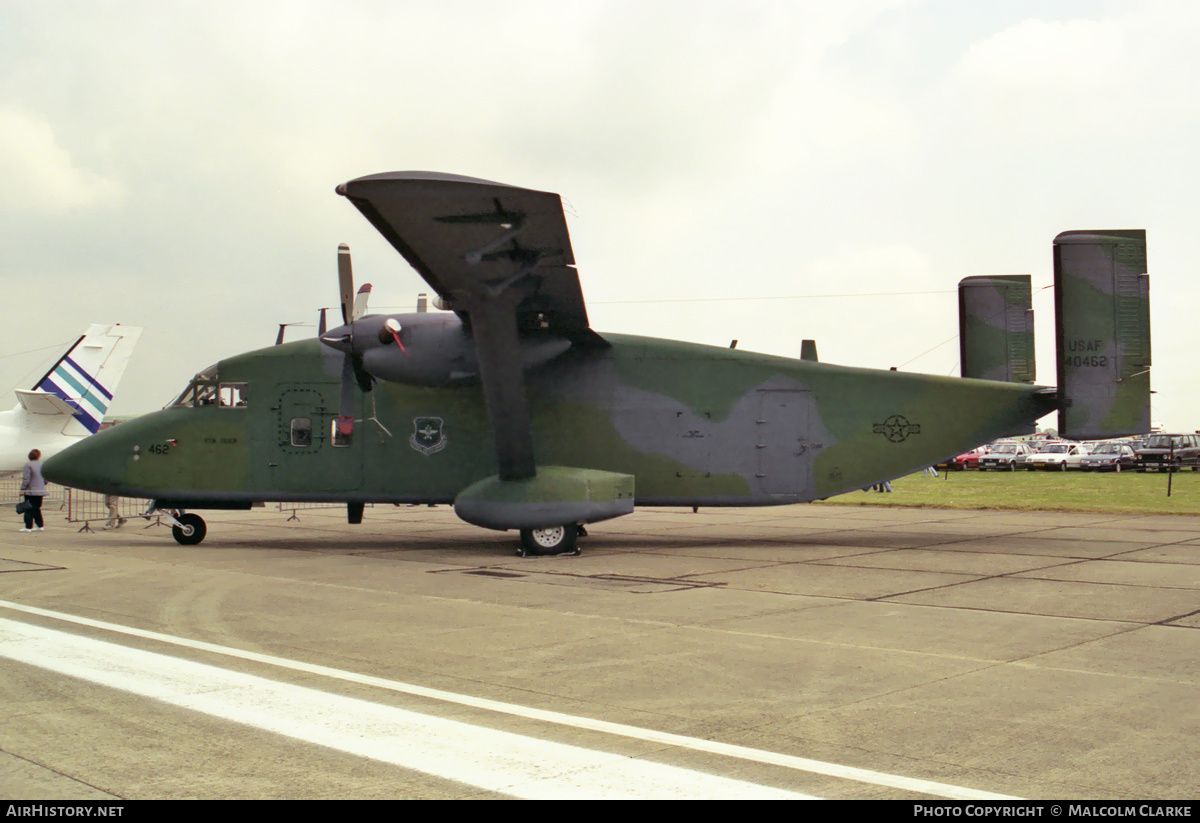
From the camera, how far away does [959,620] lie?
9125 mm

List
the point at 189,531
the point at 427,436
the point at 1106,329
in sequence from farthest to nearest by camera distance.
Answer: the point at 189,531, the point at 427,436, the point at 1106,329

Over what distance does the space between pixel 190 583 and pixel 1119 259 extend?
47.4ft

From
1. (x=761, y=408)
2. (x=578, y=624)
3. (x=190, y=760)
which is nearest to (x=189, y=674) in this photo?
(x=190, y=760)

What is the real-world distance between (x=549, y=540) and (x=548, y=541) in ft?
0.07

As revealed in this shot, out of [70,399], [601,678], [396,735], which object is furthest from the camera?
[70,399]

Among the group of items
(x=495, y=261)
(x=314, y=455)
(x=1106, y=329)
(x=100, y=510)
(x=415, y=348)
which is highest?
(x=495, y=261)

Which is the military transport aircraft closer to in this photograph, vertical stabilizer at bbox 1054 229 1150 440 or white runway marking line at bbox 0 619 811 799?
vertical stabilizer at bbox 1054 229 1150 440

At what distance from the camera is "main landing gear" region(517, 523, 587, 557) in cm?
1480

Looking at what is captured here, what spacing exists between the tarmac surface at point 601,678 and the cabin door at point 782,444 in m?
2.22

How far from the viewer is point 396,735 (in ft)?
17.5

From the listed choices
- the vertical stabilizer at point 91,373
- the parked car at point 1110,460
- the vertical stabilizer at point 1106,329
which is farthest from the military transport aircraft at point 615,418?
the parked car at point 1110,460

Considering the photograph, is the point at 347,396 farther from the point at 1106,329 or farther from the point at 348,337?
the point at 1106,329

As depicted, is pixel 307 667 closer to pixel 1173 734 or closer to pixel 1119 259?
pixel 1173 734

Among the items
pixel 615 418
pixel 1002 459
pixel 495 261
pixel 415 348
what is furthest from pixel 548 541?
pixel 1002 459
